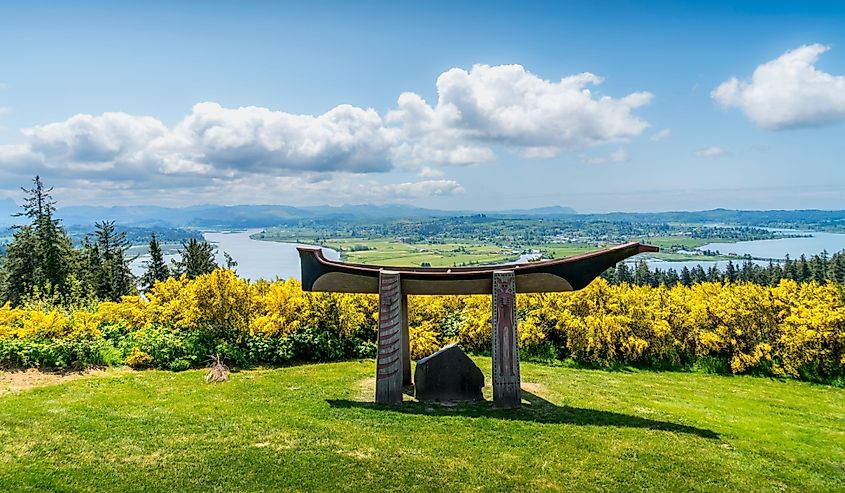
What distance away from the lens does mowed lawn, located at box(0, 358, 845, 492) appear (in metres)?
6.77

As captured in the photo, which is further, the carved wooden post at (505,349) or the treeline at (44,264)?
the treeline at (44,264)

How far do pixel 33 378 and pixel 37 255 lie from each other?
24897 millimetres

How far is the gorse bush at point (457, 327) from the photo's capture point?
13.5 m

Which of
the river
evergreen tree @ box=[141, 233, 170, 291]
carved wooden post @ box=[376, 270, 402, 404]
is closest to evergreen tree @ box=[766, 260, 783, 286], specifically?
the river

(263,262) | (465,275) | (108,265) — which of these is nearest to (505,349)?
(465,275)

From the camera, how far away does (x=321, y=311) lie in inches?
617

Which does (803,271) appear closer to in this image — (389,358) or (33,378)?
(389,358)

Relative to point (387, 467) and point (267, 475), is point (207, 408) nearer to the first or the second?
point (267, 475)

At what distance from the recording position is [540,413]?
A: 31.8ft

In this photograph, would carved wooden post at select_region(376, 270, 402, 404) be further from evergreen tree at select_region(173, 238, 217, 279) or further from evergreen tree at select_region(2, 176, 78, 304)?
evergreen tree at select_region(173, 238, 217, 279)

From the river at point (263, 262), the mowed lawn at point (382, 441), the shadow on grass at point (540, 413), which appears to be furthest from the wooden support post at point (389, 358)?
the river at point (263, 262)

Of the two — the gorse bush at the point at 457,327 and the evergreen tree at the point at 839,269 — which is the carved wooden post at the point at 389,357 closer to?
the gorse bush at the point at 457,327

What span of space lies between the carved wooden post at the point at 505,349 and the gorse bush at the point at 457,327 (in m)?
6.56

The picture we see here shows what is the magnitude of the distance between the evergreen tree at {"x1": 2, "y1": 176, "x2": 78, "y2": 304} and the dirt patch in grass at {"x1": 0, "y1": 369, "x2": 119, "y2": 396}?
22.3 m
